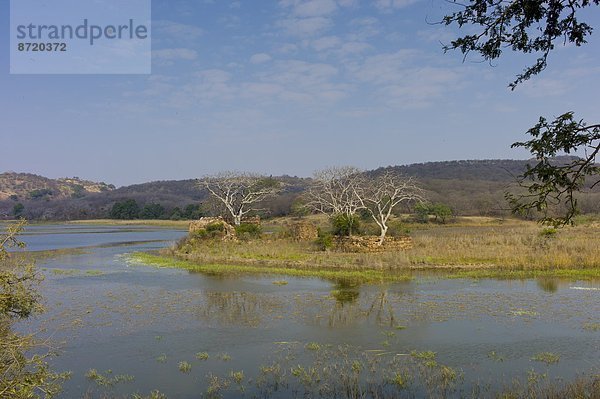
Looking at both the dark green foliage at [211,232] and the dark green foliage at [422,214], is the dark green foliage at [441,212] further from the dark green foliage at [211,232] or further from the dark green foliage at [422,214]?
the dark green foliage at [211,232]

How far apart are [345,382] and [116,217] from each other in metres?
120

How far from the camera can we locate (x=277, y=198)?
99750 millimetres

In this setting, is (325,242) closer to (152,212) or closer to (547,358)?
(547,358)

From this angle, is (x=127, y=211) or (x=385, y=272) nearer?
(x=385, y=272)

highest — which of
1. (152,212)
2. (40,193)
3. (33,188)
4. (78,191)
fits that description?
(33,188)

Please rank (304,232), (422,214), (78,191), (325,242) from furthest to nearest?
(78,191)
(422,214)
(304,232)
(325,242)

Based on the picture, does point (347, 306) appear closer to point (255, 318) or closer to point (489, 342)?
point (255, 318)

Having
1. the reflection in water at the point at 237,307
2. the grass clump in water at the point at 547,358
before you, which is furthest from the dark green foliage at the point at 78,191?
the grass clump in water at the point at 547,358

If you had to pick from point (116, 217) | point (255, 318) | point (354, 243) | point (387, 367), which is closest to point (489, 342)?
point (387, 367)

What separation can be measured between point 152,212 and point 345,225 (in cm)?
8957

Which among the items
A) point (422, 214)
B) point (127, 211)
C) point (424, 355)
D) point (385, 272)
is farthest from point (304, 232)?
point (127, 211)

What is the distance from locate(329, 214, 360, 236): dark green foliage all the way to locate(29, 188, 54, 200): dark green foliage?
5820 inches

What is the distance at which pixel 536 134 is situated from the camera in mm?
6570

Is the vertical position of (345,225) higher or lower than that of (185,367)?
higher
